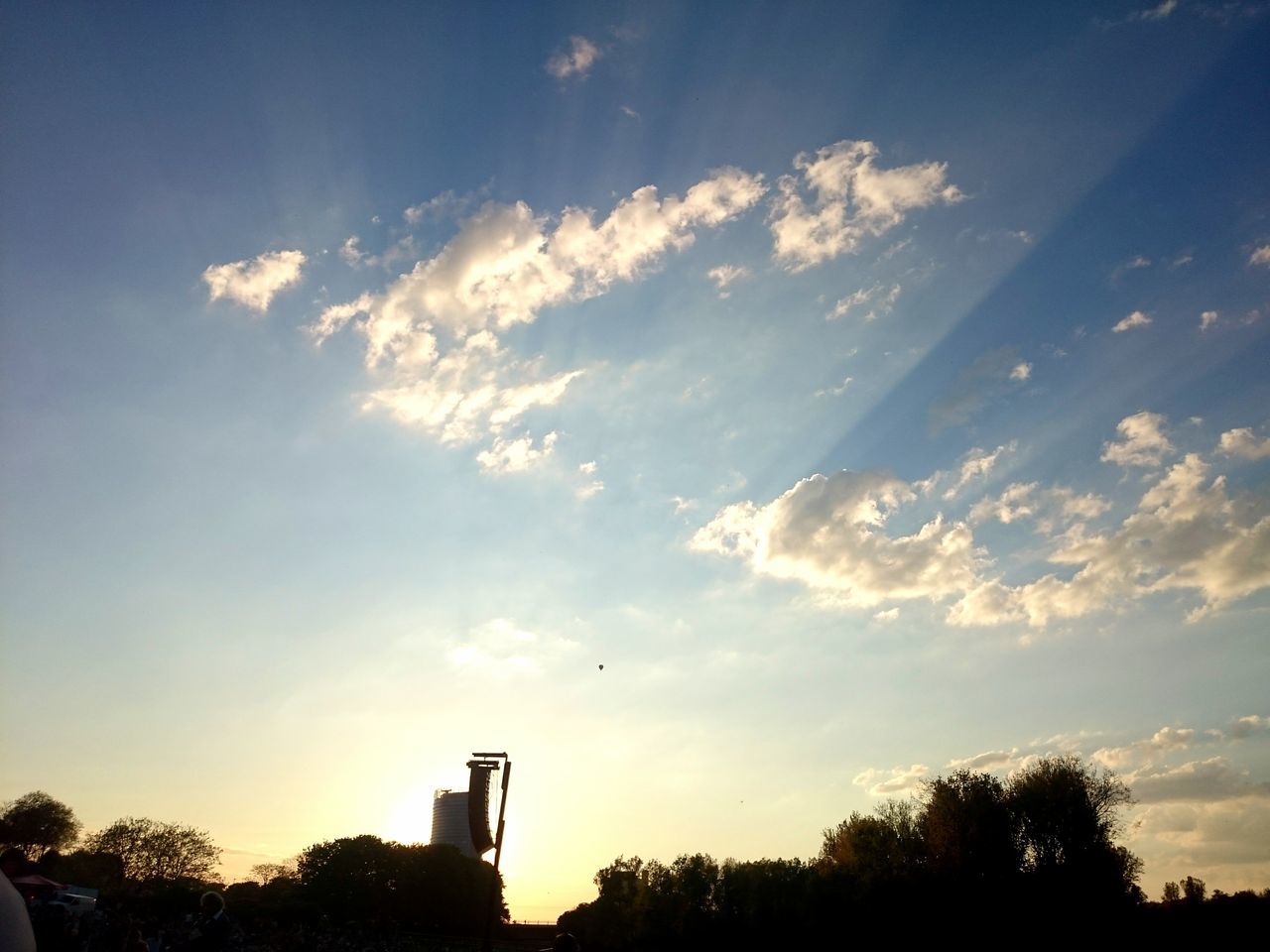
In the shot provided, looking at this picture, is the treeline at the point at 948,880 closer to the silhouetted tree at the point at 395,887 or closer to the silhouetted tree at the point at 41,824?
the silhouetted tree at the point at 395,887

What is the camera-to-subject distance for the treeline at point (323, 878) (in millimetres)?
83500

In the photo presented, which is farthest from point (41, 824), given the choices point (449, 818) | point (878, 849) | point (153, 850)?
point (878, 849)

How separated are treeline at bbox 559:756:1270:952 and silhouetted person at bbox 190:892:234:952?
50.0 meters

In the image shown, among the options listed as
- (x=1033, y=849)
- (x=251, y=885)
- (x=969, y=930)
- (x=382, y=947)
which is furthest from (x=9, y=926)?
(x=251, y=885)

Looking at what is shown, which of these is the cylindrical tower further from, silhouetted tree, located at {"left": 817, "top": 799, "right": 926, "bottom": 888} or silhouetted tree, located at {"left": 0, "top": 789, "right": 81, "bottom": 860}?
silhouetted tree, located at {"left": 817, "top": 799, "right": 926, "bottom": 888}

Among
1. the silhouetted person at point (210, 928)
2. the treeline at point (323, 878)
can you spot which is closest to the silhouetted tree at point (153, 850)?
the treeline at point (323, 878)

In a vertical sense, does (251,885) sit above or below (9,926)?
below

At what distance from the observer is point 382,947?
38531 mm

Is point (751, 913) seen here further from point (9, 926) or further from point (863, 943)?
point (9, 926)

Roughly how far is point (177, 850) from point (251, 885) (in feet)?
55.5

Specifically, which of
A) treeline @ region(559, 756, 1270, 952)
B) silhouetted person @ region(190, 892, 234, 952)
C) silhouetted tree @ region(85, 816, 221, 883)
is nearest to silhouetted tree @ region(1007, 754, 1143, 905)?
treeline @ region(559, 756, 1270, 952)

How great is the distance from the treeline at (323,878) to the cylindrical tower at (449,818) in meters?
58.0

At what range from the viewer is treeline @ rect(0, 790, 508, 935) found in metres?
83.5

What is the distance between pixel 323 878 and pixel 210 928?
93.0 meters
